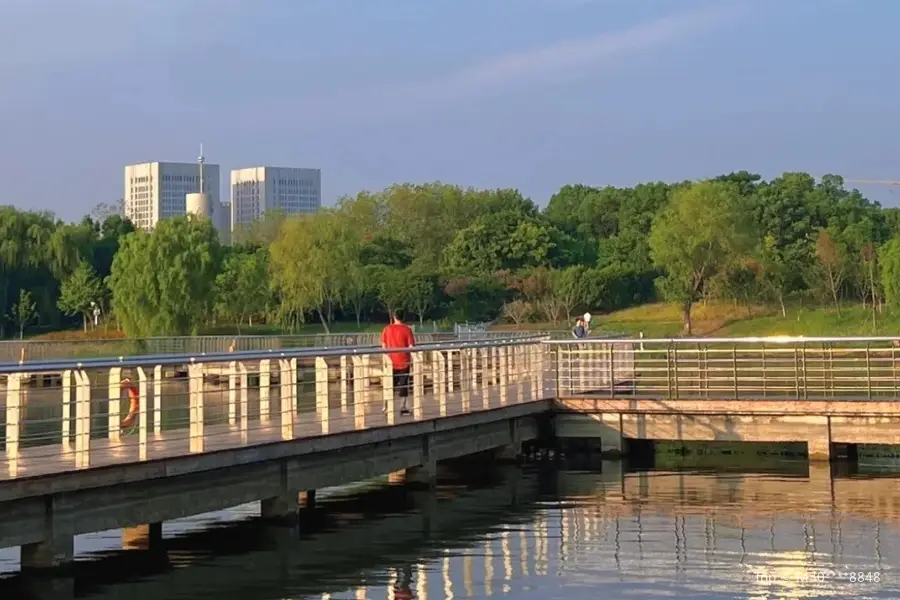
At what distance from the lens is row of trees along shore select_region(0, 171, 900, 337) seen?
65.7m

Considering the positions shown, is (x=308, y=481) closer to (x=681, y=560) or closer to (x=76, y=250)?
(x=681, y=560)

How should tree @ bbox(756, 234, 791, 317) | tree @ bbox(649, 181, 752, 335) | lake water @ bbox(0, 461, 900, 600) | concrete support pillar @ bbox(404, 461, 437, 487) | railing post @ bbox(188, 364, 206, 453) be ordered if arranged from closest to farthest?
lake water @ bbox(0, 461, 900, 600) < railing post @ bbox(188, 364, 206, 453) < concrete support pillar @ bbox(404, 461, 437, 487) < tree @ bbox(756, 234, 791, 317) < tree @ bbox(649, 181, 752, 335)

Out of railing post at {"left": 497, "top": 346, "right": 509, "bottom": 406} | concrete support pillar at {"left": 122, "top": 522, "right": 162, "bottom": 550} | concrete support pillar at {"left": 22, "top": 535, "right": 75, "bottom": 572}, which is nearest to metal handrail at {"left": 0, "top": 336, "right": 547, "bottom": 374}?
concrete support pillar at {"left": 22, "top": 535, "right": 75, "bottom": 572}

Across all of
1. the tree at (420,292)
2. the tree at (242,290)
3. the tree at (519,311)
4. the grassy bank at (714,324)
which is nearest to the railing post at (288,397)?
the grassy bank at (714,324)

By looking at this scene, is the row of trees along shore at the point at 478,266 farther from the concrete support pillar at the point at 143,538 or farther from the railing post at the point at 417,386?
the concrete support pillar at the point at 143,538

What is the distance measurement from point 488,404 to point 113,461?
8.68 metres

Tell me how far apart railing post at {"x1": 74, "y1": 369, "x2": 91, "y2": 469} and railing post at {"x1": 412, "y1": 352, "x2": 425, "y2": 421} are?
6164mm

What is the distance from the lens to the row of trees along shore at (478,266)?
65.7m

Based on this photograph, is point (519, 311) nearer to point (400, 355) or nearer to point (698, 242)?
point (698, 242)

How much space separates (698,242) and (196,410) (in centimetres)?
5810

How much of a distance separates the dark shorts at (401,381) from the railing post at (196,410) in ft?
13.1

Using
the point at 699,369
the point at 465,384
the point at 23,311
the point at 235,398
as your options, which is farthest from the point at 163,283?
the point at 235,398

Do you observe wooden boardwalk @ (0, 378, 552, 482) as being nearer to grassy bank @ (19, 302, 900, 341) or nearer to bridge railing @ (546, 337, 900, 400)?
bridge railing @ (546, 337, 900, 400)

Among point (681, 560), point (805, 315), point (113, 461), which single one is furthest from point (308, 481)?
point (805, 315)
